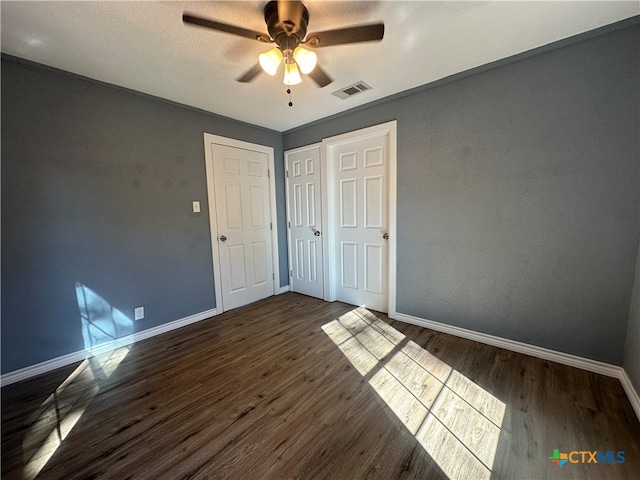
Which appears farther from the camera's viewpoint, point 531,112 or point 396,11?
point 531,112

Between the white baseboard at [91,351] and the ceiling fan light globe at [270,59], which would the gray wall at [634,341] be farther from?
the white baseboard at [91,351]

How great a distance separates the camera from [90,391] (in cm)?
184

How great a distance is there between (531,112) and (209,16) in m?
2.37

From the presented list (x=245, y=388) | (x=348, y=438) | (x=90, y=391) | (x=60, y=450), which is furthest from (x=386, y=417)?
(x=90, y=391)

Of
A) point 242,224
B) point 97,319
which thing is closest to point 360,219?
point 242,224

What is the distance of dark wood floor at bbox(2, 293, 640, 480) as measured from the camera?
127 centimetres

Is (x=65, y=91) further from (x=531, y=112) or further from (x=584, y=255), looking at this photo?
(x=584, y=255)

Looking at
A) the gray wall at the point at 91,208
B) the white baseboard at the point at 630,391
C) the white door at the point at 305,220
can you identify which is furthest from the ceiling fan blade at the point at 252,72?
the white baseboard at the point at 630,391

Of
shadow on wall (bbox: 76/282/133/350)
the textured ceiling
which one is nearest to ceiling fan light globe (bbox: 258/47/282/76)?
the textured ceiling

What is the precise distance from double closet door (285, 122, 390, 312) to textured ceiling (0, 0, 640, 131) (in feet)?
2.66

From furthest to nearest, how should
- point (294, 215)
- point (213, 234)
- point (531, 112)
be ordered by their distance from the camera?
point (294, 215)
point (213, 234)
point (531, 112)

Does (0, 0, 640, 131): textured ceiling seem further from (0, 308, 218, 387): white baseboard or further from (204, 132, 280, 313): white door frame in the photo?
(0, 308, 218, 387): white baseboard

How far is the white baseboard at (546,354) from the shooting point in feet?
5.52

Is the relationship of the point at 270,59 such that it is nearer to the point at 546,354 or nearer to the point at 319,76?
the point at 319,76
